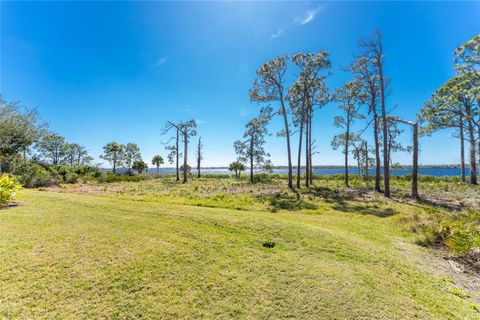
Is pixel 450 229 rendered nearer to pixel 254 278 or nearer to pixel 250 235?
pixel 250 235

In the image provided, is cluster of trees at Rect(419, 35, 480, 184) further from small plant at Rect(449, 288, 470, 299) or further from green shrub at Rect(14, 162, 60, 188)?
green shrub at Rect(14, 162, 60, 188)

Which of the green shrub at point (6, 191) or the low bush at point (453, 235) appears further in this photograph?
the green shrub at point (6, 191)

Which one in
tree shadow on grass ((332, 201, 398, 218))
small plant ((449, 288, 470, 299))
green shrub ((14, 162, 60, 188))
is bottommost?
small plant ((449, 288, 470, 299))

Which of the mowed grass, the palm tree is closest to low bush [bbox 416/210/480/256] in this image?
the mowed grass

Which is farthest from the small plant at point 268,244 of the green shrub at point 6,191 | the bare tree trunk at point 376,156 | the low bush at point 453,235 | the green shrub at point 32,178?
the green shrub at point 32,178

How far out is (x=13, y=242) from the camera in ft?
12.5

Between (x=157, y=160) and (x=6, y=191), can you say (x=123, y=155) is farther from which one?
(x=6, y=191)

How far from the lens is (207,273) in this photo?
3.30 meters

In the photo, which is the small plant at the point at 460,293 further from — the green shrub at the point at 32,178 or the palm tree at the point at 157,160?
the palm tree at the point at 157,160

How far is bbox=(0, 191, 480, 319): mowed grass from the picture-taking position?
2582mm

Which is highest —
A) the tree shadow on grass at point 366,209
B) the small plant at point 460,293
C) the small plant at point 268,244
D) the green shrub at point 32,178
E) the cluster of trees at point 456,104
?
the cluster of trees at point 456,104

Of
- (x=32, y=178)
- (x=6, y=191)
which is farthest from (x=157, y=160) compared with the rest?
(x=6, y=191)

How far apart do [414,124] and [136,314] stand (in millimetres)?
14372

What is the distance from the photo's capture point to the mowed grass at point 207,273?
8.47ft
